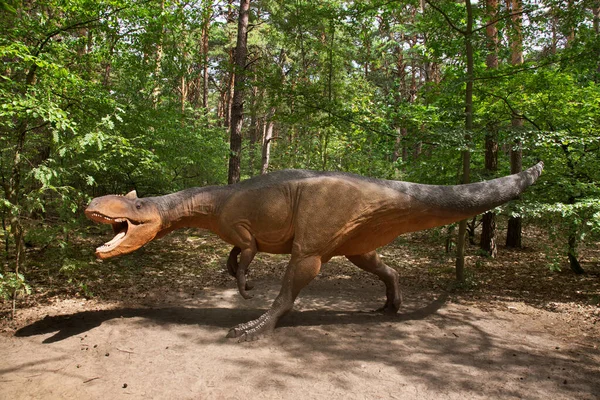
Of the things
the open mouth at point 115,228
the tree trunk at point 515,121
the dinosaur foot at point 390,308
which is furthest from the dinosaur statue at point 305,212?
the tree trunk at point 515,121

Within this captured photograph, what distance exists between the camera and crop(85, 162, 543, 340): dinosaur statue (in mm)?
4320

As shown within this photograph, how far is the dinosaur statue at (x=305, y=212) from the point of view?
170 inches

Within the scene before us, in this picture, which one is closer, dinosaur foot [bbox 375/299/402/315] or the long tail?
the long tail

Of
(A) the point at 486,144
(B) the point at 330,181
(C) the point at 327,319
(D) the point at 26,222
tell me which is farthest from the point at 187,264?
(A) the point at 486,144

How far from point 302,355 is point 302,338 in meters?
0.43

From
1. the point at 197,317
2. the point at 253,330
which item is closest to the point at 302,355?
the point at 253,330

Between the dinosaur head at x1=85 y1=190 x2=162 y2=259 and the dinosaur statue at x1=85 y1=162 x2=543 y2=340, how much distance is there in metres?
0.02

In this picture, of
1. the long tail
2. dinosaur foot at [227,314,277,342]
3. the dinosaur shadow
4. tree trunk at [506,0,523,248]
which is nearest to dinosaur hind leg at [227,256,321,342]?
dinosaur foot at [227,314,277,342]

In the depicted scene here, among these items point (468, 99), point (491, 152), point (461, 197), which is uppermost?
point (468, 99)

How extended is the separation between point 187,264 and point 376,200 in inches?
191

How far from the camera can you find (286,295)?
4371 millimetres

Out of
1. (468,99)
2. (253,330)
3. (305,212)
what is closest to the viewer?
(253,330)

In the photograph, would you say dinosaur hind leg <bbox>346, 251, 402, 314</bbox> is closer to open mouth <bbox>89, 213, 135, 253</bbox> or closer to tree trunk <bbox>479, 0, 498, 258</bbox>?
open mouth <bbox>89, 213, 135, 253</bbox>

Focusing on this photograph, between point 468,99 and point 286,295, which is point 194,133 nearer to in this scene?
point 286,295
